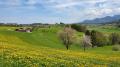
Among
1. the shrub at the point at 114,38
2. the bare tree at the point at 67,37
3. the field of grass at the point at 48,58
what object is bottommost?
the shrub at the point at 114,38

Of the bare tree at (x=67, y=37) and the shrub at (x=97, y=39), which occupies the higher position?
the bare tree at (x=67, y=37)

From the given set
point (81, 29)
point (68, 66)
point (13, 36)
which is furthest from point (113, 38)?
point (68, 66)

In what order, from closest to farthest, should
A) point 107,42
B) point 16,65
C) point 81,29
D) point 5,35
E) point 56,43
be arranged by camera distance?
point 16,65 → point 5,35 → point 56,43 → point 107,42 → point 81,29

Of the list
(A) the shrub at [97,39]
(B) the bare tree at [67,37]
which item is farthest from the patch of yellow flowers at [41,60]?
(A) the shrub at [97,39]

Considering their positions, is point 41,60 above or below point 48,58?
above

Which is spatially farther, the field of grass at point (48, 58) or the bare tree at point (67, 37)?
the bare tree at point (67, 37)

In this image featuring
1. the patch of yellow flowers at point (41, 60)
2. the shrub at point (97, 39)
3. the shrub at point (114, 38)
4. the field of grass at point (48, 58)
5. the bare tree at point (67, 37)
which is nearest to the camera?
the patch of yellow flowers at point (41, 60)

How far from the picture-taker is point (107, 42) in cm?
16712

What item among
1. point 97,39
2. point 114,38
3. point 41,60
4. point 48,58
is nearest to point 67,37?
point 97,39

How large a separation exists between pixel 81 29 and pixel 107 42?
3206 cm

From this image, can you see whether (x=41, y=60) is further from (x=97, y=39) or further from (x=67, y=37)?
(x=97, y=39)

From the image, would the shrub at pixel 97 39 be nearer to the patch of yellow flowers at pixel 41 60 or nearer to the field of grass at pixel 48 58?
the field of grass at pixel 48 58

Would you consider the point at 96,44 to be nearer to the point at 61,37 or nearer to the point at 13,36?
the point at 61,37

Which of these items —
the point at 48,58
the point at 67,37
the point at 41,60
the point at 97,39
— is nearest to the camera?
the point at 41,60
